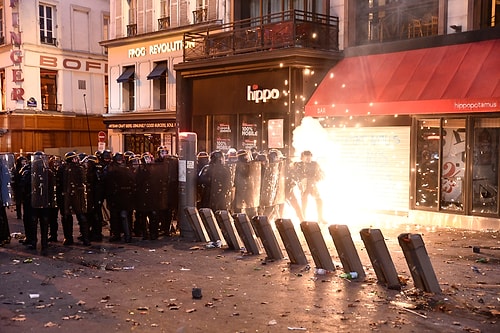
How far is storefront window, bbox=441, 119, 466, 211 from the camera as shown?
547 inches

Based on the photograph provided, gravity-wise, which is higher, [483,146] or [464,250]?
[483,146]

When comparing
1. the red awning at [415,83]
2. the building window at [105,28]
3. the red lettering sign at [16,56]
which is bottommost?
the red awning at [415,83]

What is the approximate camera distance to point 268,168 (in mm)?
13156

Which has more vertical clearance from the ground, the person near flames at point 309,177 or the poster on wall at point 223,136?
the poster on wall at point 223,136

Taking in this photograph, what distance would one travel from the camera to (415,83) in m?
14.1

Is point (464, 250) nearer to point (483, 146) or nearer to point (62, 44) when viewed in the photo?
point (483, 146)

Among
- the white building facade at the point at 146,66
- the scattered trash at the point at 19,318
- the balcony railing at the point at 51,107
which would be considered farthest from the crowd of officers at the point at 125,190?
the balcony railing at the point at 51,107

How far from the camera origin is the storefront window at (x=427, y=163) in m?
14.4

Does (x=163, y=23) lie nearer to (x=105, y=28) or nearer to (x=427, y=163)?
(x=105, y=28)

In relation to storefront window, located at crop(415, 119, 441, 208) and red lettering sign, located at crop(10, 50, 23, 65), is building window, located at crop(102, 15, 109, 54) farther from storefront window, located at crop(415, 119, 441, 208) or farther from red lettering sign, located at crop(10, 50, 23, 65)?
storefront window, located at crop(415, 119, 441, 208)

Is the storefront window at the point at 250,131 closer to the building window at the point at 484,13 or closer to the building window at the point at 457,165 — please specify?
the building window at the point at 457,165

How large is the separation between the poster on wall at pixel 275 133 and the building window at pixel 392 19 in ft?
11.3

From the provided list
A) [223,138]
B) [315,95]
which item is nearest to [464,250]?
[315,95]

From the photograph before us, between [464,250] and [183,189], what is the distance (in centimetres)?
585
